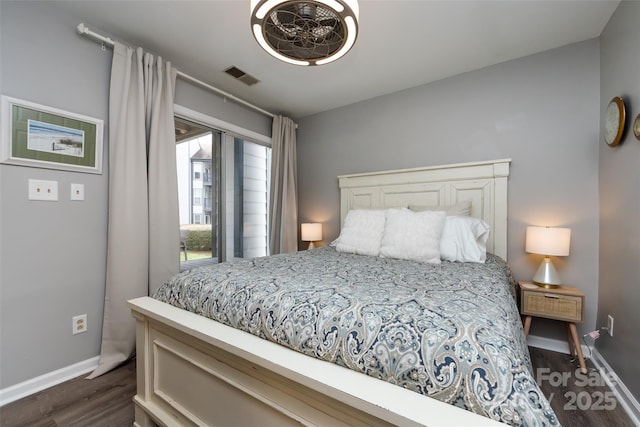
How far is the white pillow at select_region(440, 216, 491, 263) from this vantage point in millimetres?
1898

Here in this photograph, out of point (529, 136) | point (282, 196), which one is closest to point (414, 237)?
point (529, 136)

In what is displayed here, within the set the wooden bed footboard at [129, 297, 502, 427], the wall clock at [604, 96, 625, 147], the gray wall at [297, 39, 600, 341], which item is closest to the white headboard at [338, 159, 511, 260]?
the gray wall at [297, 39, 600, 341]

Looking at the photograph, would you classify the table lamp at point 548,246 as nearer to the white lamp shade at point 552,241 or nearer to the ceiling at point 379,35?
the white lamp shade at point 552,241

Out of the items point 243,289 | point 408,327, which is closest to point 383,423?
point 408,327

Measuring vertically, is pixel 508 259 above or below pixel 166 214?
below

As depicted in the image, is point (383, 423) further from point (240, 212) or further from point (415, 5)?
point (240, 212)

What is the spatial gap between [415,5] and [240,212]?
2.57 meters

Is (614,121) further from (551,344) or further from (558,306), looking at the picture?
(551,344)

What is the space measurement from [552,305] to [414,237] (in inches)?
42.4

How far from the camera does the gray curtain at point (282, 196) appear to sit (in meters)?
3.42

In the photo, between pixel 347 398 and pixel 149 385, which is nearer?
pixel 347 398

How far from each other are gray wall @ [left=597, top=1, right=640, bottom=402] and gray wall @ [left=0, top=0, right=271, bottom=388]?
3.39 metres

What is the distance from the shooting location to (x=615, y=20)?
179 centimetres

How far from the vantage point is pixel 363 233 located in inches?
88.4
